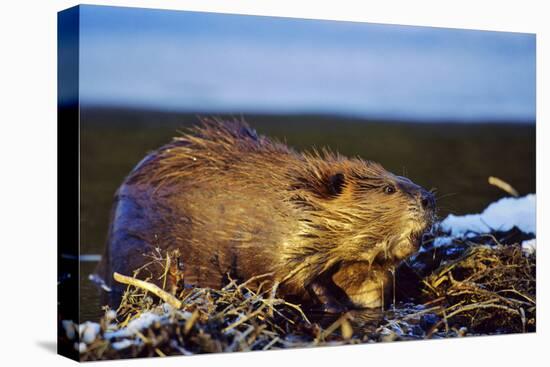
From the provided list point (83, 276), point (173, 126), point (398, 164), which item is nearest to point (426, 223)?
point (398, 164)

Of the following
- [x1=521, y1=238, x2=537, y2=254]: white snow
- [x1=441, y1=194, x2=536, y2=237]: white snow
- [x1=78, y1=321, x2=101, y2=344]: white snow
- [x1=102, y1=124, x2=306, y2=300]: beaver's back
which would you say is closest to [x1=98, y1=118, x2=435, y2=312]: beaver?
[x1=102, y1=124, x2=306, y2=300]: beaver's back

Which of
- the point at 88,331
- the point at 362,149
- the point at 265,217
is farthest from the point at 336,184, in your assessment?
the point at 88,331

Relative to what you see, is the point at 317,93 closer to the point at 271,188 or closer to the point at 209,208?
the point at 271,188

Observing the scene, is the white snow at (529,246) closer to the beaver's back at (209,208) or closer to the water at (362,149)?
the water at (362,149)

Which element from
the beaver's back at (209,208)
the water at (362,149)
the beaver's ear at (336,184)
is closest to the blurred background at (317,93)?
the water at (362,149)

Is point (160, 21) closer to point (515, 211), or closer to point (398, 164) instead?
point (398, 164)

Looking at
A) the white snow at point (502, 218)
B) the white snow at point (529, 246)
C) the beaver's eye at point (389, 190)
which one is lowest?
the white snow at point (529, 246)

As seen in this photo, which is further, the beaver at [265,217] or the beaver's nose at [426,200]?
the beaver's nose at [426,200]
